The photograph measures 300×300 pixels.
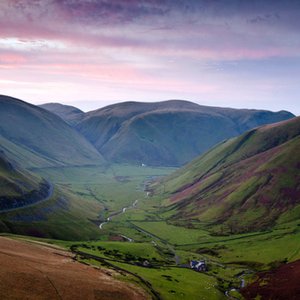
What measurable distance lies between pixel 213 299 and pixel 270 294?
71.5 ft

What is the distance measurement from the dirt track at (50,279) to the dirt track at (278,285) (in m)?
52.6

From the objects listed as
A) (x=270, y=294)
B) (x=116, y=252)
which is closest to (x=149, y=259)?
(x=116, y=252)

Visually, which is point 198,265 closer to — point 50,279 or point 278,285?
point 278,285

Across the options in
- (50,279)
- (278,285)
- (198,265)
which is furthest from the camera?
(198,265)

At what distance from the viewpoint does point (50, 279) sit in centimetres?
10538

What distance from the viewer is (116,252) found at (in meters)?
186

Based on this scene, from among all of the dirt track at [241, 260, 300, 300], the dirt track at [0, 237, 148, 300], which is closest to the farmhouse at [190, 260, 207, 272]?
the dirt track at [241, 260, 300, 300]

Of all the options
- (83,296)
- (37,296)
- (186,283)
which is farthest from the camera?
(186,283)

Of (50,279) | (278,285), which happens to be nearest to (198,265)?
(278,285)

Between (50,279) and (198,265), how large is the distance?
10243 centimetres

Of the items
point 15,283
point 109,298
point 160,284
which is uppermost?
point 15,283

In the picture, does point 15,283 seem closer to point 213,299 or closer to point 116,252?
point 213,299

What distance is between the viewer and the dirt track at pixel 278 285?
139 m

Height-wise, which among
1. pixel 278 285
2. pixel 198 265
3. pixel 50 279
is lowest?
pixel 198 265
